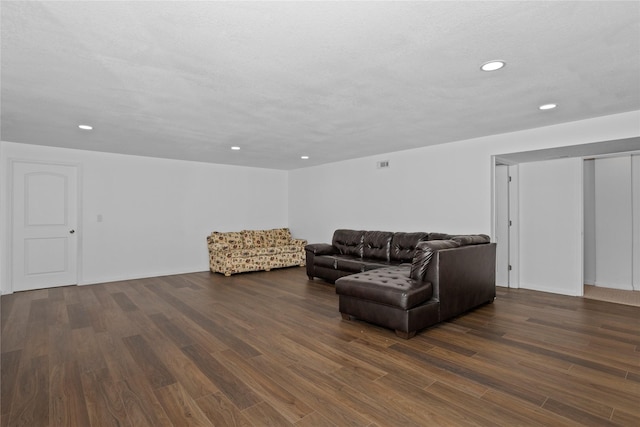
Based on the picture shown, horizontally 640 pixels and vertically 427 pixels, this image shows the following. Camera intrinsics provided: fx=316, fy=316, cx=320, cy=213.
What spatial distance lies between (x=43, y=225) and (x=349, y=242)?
209 inches

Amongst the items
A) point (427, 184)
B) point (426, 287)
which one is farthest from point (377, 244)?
point (426, 287)

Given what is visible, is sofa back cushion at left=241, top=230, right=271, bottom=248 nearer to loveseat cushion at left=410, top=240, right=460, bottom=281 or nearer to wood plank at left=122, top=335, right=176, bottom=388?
wood plank at left=122, top=335, right=176, bottom=388

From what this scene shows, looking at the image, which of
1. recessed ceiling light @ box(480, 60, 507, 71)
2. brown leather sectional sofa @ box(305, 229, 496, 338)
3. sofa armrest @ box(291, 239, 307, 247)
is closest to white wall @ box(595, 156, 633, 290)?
brown leather sectional sofa @ box(305, 229, 496, 338)

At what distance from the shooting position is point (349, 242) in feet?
Answer: 20.1

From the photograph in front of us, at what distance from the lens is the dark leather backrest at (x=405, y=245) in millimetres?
5098

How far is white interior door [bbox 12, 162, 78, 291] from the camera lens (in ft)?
16.9

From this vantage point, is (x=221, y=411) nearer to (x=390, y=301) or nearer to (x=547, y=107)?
(x=390, y=301)

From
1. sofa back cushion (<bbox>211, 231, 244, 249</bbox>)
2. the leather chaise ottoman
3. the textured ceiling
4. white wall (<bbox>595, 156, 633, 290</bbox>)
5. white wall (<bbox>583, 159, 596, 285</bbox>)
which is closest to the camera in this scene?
the textured ceiling

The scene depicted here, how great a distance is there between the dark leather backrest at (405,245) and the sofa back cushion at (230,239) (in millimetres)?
3598

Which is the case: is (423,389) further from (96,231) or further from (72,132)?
(96,231)

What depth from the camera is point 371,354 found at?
9.03 feet

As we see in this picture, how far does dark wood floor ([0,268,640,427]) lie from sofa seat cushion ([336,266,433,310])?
0.35m

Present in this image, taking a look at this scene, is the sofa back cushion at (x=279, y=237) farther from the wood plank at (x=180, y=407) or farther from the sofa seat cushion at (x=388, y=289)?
the wood plank at (x=180, y=407)

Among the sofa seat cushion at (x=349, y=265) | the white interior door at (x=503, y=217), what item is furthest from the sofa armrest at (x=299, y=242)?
the white interior door at (x=503, y=217)
